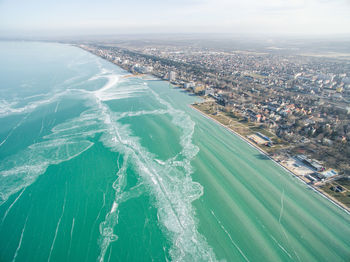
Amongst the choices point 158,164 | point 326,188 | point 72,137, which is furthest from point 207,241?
point 72,137

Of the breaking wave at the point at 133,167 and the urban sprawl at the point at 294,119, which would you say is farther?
the urban sprawl at the point at 294,119

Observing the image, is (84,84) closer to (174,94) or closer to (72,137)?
(174,94)

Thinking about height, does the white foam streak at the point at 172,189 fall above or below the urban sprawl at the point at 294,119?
below

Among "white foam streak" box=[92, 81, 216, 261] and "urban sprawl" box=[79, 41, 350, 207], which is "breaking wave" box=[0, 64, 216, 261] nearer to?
"white foam streak" box=[92, 81, 216, 261]

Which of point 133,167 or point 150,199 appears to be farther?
point 133,167

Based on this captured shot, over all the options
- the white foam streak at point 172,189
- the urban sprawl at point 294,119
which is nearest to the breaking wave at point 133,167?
the white foam streak at point 172,189

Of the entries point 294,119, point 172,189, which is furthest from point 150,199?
point 294,119

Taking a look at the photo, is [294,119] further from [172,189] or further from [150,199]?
[150,199]

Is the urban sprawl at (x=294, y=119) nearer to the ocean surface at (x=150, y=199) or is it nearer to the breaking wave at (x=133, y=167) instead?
the ocean surface at (x=150, y=199)

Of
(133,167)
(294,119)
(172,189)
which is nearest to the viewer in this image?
(172,189)

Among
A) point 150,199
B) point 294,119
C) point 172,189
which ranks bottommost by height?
point 150,199
